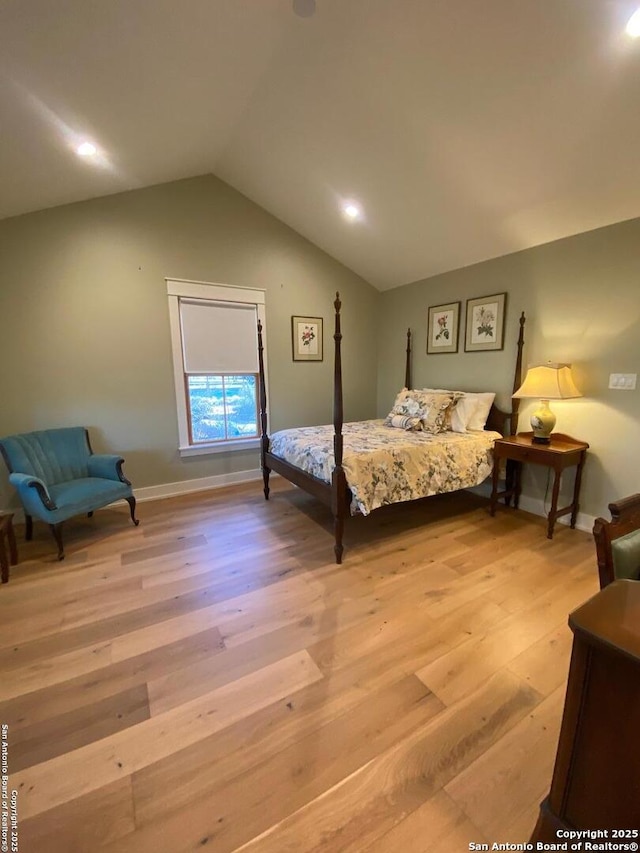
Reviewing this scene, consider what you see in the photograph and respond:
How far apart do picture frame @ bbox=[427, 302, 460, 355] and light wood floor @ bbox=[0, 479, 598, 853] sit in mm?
2236

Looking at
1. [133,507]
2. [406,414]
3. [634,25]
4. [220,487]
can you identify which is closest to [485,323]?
[406,414]

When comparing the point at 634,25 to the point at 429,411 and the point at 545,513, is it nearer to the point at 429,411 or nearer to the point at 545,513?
the point at 429,411

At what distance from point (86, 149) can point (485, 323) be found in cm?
362

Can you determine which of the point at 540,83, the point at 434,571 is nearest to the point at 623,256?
the point at 540,83

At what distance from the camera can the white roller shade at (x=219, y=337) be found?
149 inches

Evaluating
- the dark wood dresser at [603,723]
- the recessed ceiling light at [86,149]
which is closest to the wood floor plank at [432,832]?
the dark wood dresser at [603,723]

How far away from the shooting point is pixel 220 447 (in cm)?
409

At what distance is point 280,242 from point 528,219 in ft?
8.34

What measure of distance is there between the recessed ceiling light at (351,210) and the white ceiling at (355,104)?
0.14 m

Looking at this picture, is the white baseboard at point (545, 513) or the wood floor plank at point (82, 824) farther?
the white baseboard at point (545, 513)

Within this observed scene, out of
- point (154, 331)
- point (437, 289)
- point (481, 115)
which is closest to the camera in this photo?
point (481, 115)

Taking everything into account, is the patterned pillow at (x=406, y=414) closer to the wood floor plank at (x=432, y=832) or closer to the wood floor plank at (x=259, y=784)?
the wood floor plank at (x=259, y=784)

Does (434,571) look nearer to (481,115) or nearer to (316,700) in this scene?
(316,700)

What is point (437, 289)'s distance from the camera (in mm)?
4086
